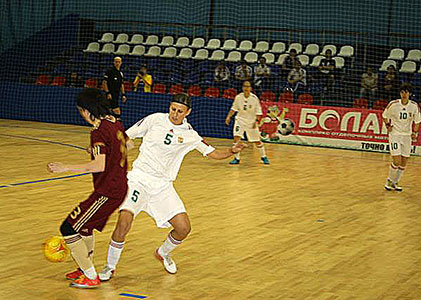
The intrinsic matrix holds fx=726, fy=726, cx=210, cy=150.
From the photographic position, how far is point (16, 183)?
12.2 meters

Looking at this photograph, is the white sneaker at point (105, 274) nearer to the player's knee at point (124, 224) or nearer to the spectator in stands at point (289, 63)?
the player's knee at point (124, 224)

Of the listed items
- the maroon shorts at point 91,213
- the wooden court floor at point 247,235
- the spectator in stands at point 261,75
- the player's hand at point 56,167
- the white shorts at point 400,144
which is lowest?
→ the wooden court floor at point 247,235

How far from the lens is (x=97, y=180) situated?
Answer: 6508 millimetres

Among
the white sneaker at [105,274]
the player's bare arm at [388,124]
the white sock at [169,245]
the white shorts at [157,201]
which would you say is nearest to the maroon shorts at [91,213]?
the white shorts at [157,201]

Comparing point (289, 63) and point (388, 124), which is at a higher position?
point (289, 63)

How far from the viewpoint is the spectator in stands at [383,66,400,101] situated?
68.2 ft

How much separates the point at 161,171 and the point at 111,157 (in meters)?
0.78

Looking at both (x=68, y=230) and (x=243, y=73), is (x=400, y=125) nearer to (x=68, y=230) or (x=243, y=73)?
(x=68, y=230)

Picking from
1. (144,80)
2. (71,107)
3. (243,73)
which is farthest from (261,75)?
(71,107)

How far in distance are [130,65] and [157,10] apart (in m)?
2.98

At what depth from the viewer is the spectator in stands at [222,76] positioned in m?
22.9

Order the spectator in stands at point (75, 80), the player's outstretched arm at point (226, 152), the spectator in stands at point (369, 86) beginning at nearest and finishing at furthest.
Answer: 1. the player's outstretched arm at point (226, 152)
2. the spectator in stands at point (369, 86)
3. the spectator in stands at point (75, 80)

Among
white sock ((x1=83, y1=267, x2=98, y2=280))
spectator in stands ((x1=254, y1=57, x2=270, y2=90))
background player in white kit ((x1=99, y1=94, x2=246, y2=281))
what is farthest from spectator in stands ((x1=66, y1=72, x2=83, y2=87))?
white sock ((x1=83, y1=267, x2=98, y2=280))

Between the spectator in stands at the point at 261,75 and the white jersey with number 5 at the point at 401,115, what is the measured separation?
8.68 metres
